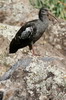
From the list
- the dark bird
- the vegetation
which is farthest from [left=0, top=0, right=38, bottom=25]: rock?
the dark bird

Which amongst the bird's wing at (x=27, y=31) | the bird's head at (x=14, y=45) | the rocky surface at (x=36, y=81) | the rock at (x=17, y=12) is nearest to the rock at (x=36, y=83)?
the rocky surface at (x=36, y=81)

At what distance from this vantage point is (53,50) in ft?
38.6

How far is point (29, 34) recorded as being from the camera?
38.4ft

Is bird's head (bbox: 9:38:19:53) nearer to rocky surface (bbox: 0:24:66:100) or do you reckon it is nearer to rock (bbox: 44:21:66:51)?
rock (bbox: 44:21:66:51)

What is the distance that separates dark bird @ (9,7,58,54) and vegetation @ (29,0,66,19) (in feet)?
11.3

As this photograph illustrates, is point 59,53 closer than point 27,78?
No

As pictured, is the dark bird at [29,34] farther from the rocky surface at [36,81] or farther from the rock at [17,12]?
the rocky surface at [36,81]

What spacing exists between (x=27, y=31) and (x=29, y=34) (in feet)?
0.76

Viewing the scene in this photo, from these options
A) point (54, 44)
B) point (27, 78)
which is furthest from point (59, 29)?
point (27, 78)

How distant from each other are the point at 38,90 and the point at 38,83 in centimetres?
19

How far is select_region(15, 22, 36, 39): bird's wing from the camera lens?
37.3 ft

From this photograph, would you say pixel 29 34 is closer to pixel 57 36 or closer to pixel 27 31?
pixel 27 31

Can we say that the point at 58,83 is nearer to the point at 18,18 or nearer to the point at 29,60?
the point at 29,60

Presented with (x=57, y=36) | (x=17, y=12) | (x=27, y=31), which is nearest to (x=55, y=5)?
(x=17, y=12)
